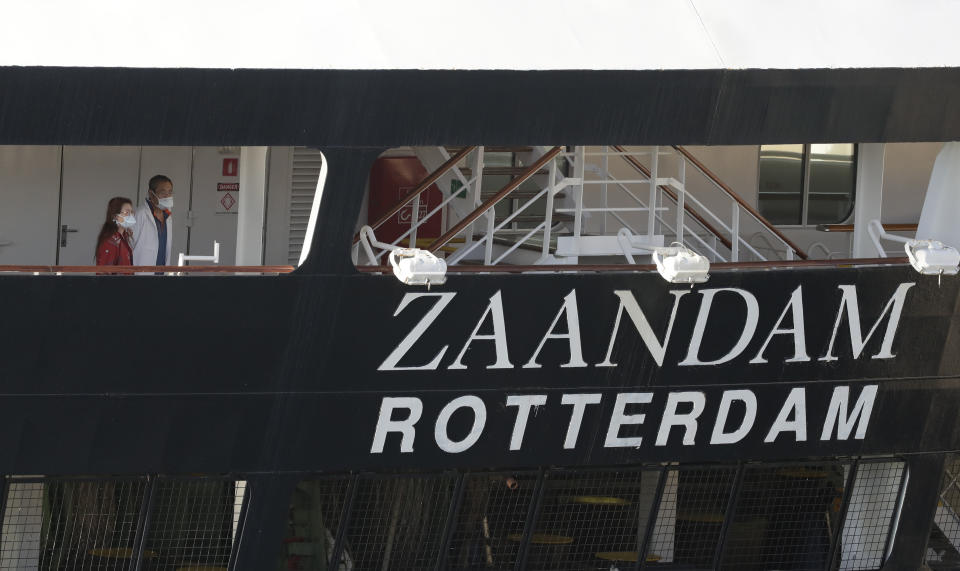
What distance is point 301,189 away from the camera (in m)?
9.19

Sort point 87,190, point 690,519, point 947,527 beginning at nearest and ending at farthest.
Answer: point 690,519 → point 947,527 → point 87,190

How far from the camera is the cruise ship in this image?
6.60 metres

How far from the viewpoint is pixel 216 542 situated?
7.38m

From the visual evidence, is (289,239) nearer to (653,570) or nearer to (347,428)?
(347,428)

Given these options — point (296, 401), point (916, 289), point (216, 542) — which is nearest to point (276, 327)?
point (296, 401)

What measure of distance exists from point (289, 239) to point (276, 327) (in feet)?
8.37

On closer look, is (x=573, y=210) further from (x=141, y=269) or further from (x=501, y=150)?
(x=141, y=269)

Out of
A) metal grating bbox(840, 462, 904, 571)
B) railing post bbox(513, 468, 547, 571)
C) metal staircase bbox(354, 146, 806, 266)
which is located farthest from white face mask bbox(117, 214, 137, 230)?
metal grating bbox(840, 462, 904, 571)

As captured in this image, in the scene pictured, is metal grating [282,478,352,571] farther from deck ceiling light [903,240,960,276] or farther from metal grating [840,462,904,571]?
deck ceiling light [903,240,960,276]

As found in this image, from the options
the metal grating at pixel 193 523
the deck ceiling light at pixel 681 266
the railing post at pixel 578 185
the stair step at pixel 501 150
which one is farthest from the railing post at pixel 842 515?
the metal grating at pixel 193 523

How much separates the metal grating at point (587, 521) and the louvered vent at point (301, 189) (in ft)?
9.09

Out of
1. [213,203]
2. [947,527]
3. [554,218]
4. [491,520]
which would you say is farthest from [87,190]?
[947,527]

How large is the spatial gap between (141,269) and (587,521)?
2.94 m

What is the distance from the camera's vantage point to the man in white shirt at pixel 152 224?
749 cm
